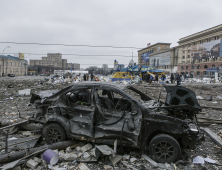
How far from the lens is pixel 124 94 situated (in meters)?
3.71

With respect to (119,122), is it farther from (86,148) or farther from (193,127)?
(193,127)

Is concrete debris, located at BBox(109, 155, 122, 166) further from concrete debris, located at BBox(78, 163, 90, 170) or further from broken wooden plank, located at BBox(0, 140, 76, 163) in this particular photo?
broken wooden plank, located at BBox(0, 140, 76, 163)

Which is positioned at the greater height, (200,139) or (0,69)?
(0,69)

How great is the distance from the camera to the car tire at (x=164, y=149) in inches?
130

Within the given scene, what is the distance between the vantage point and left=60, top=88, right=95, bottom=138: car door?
3.74m

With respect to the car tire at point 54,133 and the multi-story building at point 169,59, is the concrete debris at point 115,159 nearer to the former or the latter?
the car tire at point 54,133

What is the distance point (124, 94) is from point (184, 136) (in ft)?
5.14

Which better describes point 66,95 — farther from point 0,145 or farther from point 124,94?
point 0,145

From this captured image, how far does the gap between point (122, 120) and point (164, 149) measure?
109cm

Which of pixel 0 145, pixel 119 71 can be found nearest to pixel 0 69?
pixel 119 71

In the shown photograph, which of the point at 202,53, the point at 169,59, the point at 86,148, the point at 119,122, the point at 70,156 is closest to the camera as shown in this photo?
the point at 70,156

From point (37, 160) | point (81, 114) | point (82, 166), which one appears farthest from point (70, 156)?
point (81, 114)

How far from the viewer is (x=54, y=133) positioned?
399cm

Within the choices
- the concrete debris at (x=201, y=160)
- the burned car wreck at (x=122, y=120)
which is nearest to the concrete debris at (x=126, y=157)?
the burned car wreck at (x=122, y=120)
